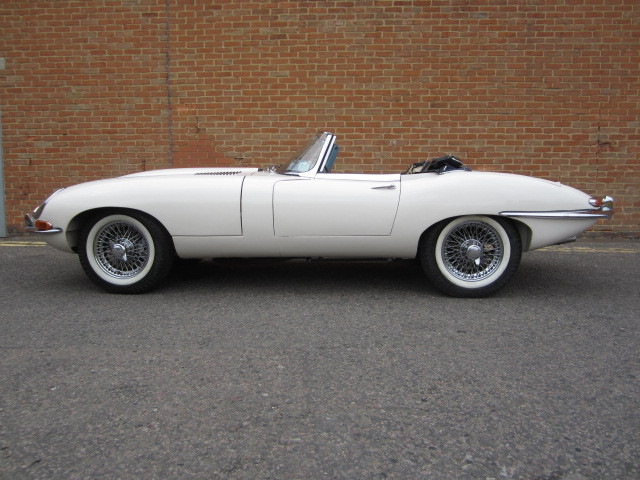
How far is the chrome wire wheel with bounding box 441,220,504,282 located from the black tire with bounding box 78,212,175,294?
2.00 meters

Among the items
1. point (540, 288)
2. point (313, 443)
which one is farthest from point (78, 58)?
point (313, 443)

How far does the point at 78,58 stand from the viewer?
24.0ft

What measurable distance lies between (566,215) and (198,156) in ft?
15.1

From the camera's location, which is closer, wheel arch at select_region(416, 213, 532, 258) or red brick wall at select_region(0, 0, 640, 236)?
wheel arch at select_region(416, 213, 532, 258)

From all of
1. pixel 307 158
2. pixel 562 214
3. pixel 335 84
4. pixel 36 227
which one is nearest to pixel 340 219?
pixel 307 158

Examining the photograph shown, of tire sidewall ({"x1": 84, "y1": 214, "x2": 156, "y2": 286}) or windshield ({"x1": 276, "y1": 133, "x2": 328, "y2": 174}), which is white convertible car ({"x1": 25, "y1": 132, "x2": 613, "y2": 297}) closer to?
tire sidewall ({"x1": 84, "y1": 214, "x2": 156, "y2": 286})

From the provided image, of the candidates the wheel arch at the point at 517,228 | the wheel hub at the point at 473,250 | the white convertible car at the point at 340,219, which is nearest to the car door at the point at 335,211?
the white convertible car at the point at 340,219

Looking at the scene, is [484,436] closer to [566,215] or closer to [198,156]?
[566,215]

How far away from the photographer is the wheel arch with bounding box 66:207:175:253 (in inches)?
167

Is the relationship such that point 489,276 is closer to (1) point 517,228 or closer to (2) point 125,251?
(1) point 517,228

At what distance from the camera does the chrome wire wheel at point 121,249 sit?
429cm

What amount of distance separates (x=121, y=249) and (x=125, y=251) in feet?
0.10

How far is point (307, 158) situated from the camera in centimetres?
454

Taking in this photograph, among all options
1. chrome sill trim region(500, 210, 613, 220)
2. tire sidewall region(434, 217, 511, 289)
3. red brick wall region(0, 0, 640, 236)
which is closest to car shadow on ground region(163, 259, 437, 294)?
tire sidewall region(434, 217, 511, 289)
